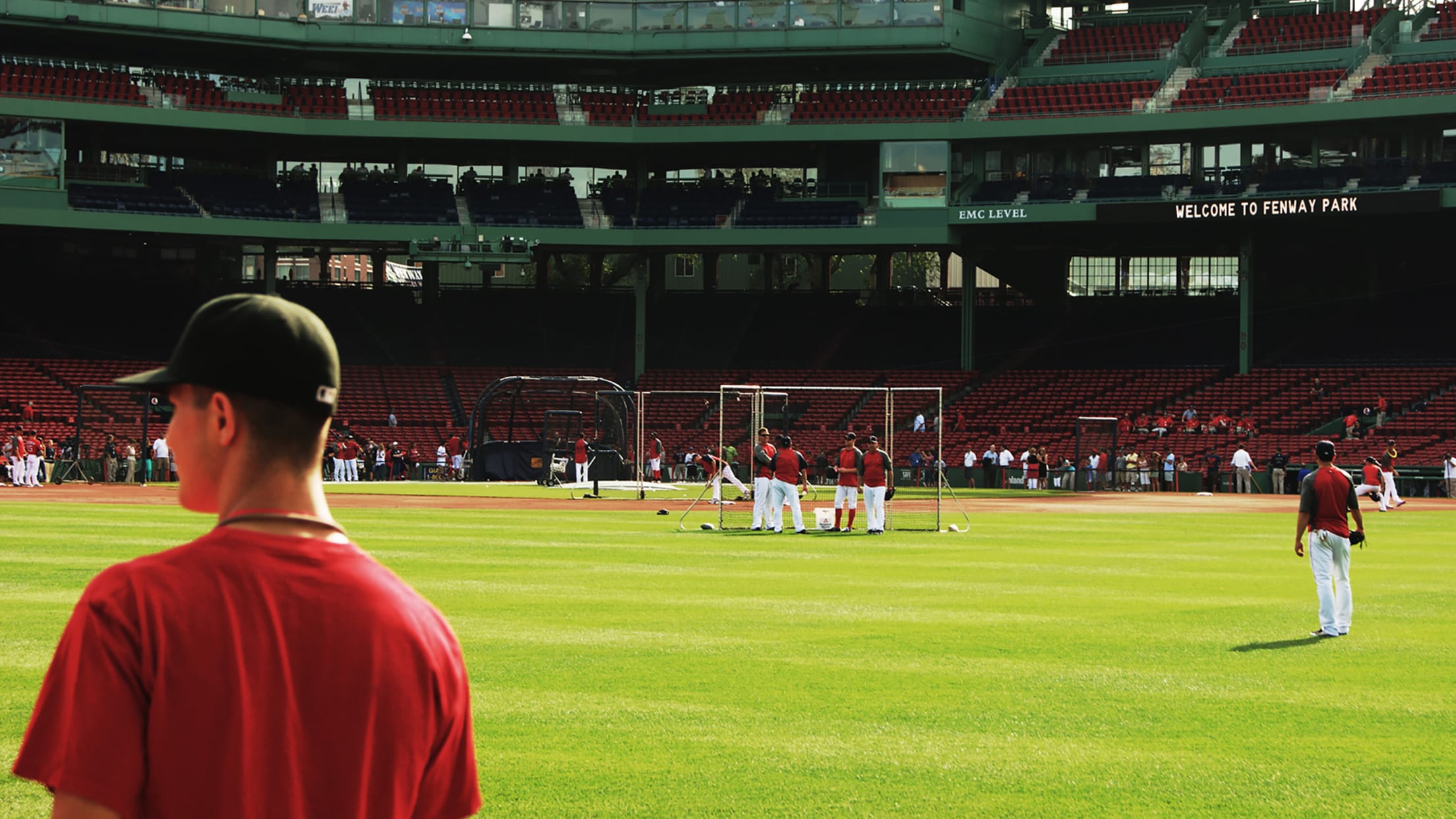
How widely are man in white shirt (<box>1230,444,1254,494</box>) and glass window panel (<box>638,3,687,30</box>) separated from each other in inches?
1161

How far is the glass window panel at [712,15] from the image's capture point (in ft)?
212

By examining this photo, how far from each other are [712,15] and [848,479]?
3974cm

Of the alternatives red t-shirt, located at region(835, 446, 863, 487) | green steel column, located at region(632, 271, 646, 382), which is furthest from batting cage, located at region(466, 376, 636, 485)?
Answer: red t-shirt, located at region(835, 446, 863, 487)

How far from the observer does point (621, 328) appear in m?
68.9

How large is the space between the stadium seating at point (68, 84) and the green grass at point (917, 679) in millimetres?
41812

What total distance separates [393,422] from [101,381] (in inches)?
425

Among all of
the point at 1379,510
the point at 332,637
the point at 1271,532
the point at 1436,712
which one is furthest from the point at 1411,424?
the point at 332,637

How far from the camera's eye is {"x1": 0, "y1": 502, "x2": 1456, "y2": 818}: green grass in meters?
8.86

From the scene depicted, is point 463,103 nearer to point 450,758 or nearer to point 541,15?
point 541,15

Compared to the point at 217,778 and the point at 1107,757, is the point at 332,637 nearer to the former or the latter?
the point at 217,778

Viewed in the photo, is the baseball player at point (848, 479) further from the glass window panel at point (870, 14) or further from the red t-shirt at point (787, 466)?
the glass window panel at point (870, 14)

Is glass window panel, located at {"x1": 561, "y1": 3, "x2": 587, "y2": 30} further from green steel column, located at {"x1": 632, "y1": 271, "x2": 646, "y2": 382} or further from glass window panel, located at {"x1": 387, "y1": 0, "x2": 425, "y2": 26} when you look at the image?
green steel column, located at {"x1": 632, "y1": 271, "x2": 646, "y2": 382}

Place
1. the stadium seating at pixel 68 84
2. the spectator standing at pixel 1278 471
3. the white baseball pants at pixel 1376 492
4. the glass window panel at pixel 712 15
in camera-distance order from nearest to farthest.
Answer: the white baseball pants at pixel 1376 492, the spectator standing at pixel 1278 471, the stadium seating at pixel 68 84, the glass window panel at pixel 712 15

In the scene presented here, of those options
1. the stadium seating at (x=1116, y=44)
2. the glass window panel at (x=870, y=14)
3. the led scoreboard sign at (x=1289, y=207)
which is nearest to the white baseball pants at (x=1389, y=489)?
the led scoreboard sign at (x=1289, y=207)
